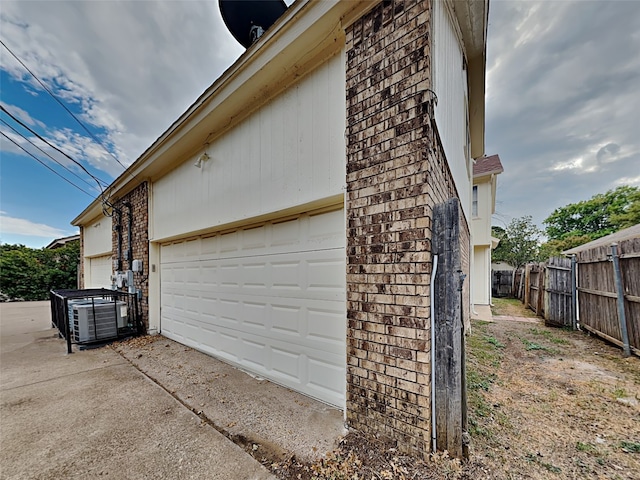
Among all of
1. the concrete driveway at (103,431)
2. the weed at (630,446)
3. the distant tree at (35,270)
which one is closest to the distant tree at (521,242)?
the weed at (630,446)

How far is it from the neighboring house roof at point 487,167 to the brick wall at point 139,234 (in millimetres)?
11216

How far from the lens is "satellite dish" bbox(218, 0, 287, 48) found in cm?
487

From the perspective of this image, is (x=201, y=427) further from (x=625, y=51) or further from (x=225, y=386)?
(x=625, y=51)

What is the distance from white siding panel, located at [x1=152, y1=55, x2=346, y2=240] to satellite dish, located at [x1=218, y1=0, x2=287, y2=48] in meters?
2.36

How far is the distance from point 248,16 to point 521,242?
781 inches

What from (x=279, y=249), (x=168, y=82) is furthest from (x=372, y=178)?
(x=168, y=82)

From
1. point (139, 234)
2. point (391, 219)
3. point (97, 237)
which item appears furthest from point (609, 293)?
point (97, 237)

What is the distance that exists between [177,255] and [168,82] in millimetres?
4871

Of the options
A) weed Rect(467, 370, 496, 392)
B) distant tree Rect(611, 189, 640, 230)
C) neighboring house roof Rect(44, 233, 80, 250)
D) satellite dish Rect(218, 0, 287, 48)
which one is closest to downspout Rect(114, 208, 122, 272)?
satellite dish Rect(218, 0, 287, 48)

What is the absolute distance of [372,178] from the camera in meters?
2.25

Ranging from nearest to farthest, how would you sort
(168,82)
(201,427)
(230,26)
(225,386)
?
(201,427) → (225,386) → (230,26) → (168,82)

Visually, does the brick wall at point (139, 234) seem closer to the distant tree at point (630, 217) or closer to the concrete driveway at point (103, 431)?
the concrete driveway at point (103, 431)

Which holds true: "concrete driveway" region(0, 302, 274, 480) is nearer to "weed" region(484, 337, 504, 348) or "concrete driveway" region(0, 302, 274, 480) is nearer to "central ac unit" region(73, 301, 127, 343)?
"central ac unit" region(73, 301, 127, 343)

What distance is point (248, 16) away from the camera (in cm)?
500
